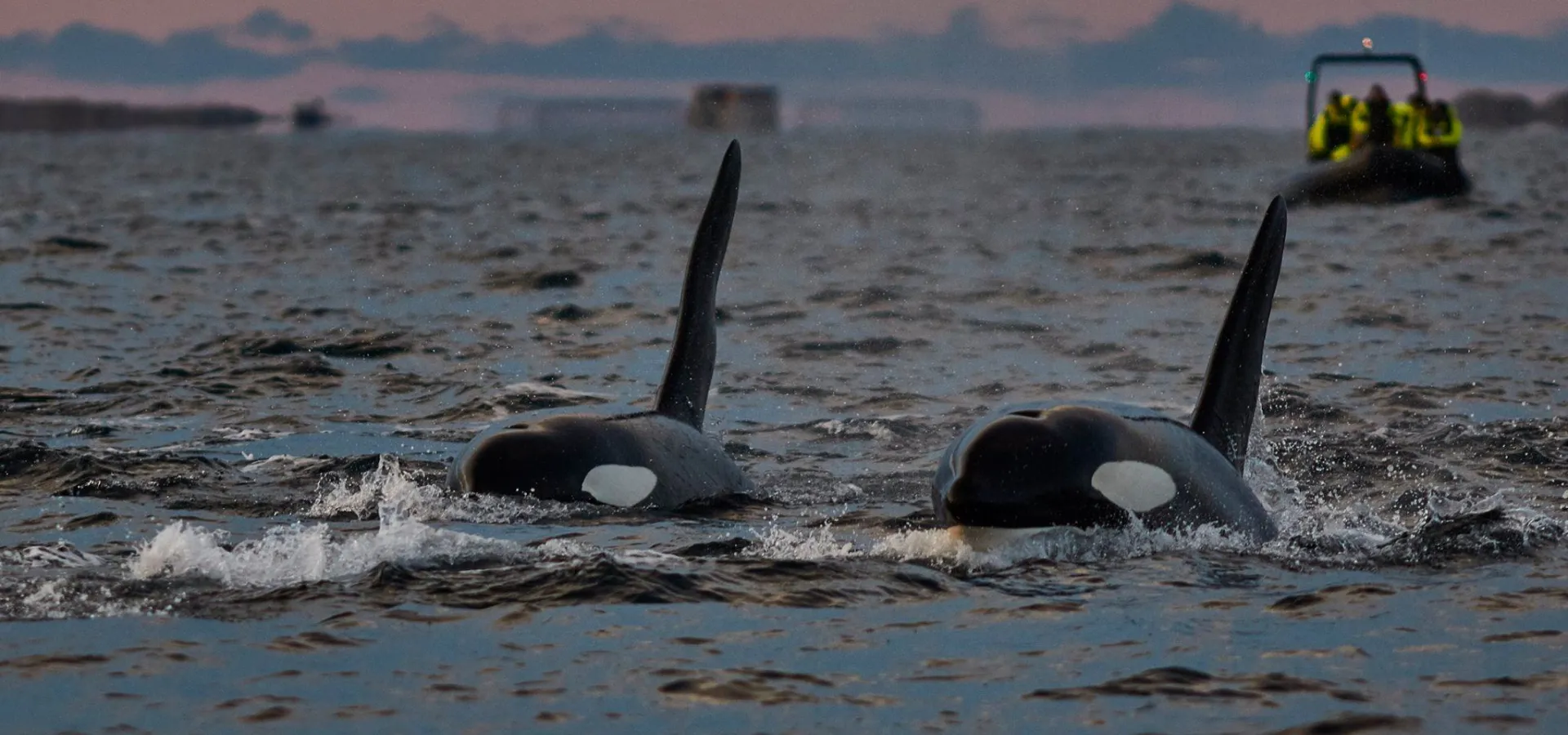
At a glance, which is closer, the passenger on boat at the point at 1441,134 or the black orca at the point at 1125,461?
the black orca at the point at 1125,461

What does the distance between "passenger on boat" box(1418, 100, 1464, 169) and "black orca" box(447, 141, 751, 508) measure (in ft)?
114

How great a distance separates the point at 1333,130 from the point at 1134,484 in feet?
125

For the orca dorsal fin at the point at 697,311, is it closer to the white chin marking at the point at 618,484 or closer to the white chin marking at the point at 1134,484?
the white chin marking at the point at 618,484

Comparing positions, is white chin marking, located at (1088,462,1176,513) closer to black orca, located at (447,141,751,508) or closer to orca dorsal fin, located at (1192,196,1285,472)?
orca dorsal fin, located at (1192,196,1285,472)

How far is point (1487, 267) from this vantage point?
26969 millimetres

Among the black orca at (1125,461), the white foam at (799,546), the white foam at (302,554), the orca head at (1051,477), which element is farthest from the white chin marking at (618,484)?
the orca head at (1051,477)

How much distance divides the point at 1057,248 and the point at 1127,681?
89.5 ft

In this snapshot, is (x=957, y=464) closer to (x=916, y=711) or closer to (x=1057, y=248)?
(x=916, y=711)

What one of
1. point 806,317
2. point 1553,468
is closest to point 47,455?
point 1553,468

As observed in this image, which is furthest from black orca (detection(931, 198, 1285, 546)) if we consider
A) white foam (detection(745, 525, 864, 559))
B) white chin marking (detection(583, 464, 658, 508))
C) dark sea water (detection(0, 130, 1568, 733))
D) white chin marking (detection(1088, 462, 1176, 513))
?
white chin marking (detection(583, 464, 658, 508))

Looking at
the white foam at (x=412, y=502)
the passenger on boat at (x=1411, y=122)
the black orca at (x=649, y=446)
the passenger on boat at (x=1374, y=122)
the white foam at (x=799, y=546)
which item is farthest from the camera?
the passenger on boat at (x=1411, y=122)

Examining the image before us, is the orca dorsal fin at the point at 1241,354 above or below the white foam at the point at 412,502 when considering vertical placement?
above

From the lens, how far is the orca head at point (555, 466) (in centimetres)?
911

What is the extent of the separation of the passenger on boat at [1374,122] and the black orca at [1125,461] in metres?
33.4
